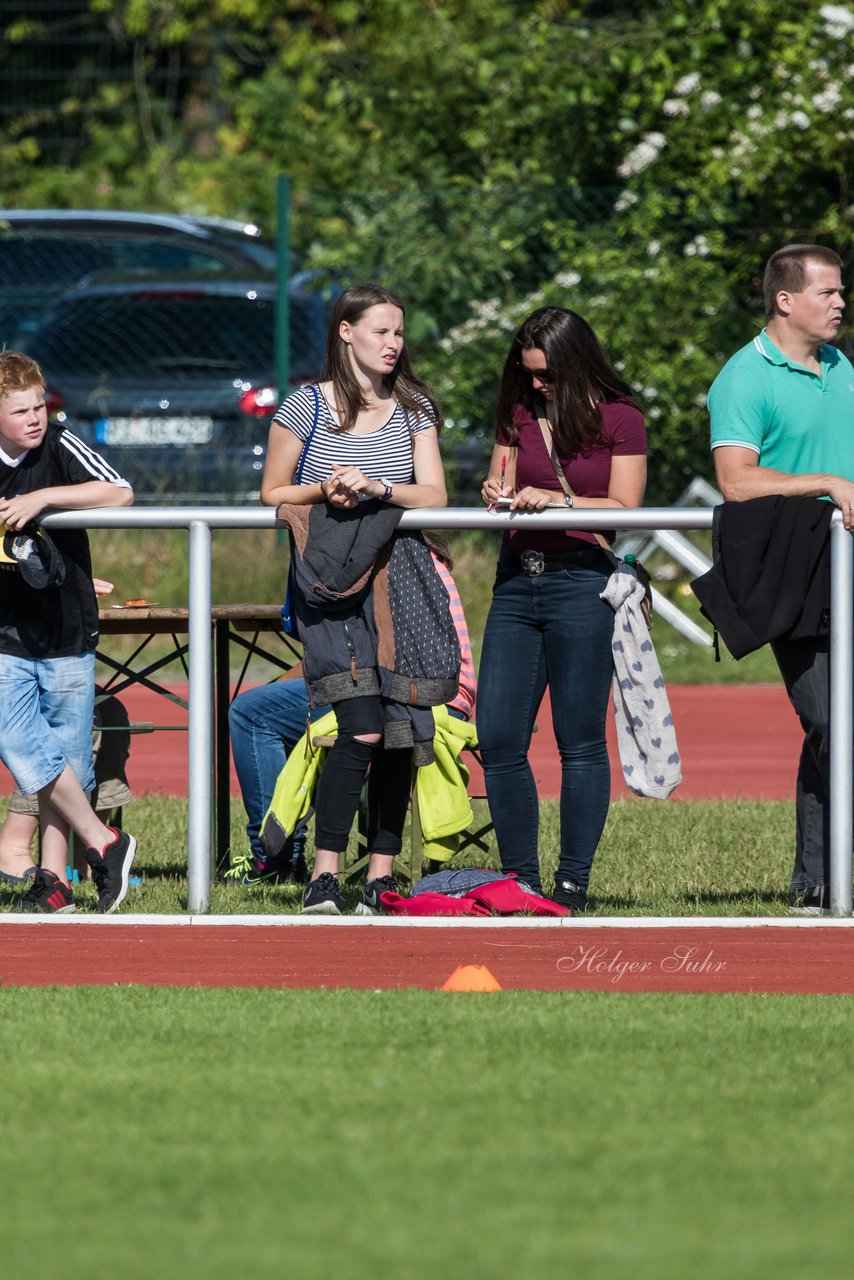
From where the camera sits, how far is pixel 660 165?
533 inches

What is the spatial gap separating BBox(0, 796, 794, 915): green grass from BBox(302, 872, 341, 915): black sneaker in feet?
0.84

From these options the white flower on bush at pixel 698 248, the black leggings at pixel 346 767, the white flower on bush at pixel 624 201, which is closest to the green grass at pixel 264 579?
the white flower on bush at pixel 698 248

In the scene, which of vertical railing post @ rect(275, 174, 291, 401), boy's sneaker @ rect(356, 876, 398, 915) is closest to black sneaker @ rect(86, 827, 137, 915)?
boy's sneaker @ rect(356, 876, 398, 915)

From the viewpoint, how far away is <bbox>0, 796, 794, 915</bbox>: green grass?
6.28 m

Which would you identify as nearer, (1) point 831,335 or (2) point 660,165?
(1) point 831,335

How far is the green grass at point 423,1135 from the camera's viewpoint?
10.4ft

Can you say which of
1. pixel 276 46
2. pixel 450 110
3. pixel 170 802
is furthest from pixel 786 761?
pixel 276 46

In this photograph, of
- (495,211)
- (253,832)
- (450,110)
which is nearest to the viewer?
(253,832)

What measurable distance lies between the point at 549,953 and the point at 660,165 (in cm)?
901

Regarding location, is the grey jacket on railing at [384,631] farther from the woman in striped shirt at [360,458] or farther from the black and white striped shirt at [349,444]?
the black and white striped shirt at [349,444]

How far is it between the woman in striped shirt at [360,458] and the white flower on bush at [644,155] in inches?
302

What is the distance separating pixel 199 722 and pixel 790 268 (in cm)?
203

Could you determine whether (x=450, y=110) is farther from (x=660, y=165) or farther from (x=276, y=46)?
(x=276, y=46)

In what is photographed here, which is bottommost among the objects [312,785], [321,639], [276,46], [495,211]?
[312,785]
